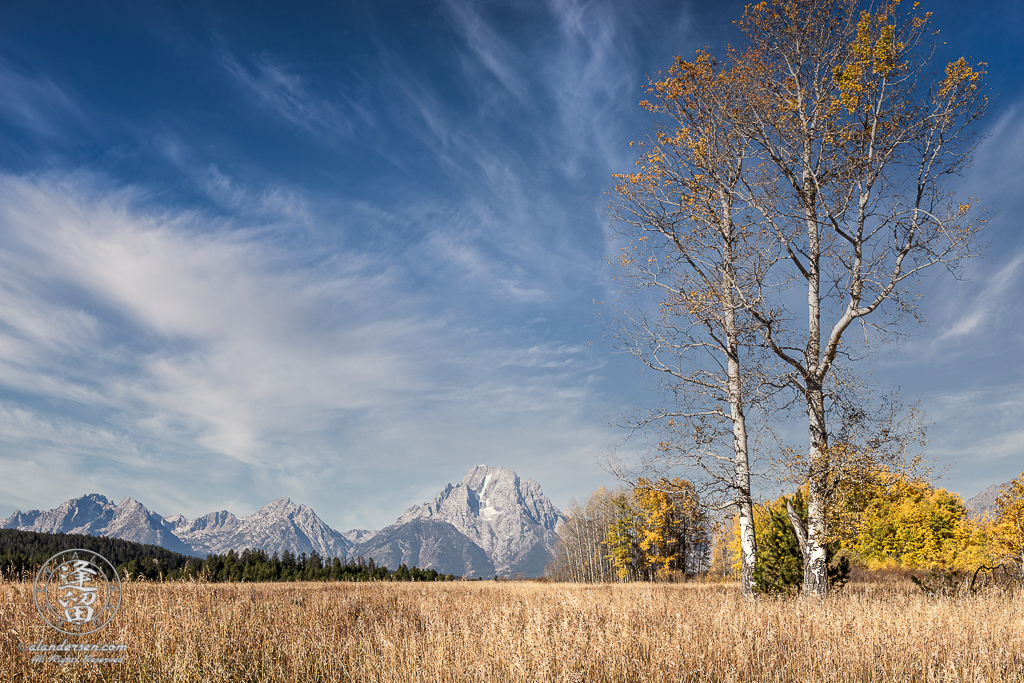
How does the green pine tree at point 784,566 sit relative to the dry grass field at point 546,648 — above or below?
below

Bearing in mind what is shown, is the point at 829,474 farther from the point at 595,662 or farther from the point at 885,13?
the point at 885,13

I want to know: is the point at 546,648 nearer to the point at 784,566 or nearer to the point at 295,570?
the point at 784,566

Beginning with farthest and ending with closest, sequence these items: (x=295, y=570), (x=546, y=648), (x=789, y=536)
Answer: (x=295, y=570) < (x=789, y=536) < (x=546, y=648)

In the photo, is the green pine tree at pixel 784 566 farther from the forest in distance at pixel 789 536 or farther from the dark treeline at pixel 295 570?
the dark treeline at pixel 295 570

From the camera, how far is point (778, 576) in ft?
53.0

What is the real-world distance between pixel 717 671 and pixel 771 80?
15.1 meters

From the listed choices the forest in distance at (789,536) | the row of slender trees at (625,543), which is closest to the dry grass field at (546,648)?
the forest in distance at (789,536)

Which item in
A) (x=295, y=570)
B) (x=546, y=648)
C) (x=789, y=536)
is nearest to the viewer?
(x=546, y=648)

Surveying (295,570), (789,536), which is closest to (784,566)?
(789,536)

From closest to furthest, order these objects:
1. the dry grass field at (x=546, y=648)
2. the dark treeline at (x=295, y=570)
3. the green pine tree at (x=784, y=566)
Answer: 1. the dry grass field at (x=546, y=648)
2. the green pine tree at (x=784, y=566)
3. the dark treeline at (x=295, y=570)

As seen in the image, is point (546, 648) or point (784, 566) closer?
point (546, 648)

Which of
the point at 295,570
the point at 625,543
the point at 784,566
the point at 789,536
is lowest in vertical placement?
the point at 625,543

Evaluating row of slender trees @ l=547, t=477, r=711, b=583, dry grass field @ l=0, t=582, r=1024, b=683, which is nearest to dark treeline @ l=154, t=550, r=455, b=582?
row of slender trees @ l=547, t=477, r=711, b=583

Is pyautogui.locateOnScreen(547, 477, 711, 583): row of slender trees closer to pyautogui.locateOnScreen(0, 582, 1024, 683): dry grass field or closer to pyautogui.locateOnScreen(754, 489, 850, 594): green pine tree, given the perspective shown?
pyautogui.locateOnScreen(754, 489, 850, 594): green pine tree
